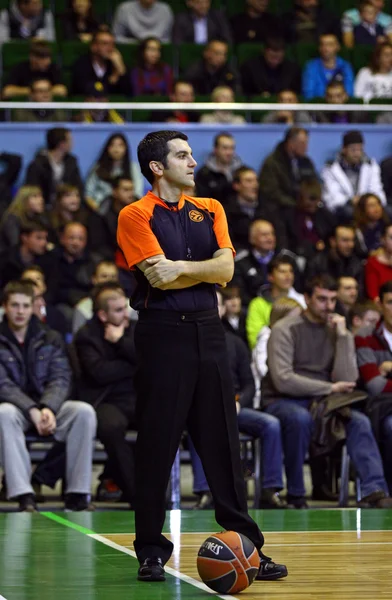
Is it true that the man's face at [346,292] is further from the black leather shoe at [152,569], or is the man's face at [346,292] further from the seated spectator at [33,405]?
the black leather shoe at [152,569]

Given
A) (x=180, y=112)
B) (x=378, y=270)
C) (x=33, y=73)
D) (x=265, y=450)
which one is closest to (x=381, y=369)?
(x=265, y=450)

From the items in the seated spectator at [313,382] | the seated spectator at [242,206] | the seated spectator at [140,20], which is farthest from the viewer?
the seated spectator at [140,20]

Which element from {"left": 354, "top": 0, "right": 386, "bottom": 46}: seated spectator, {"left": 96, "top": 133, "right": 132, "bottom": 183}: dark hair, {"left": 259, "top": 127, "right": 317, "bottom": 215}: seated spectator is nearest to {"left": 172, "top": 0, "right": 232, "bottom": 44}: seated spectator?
{"left": 354, "top": 0, "right": 386, "bottom": 46}: seated spectator

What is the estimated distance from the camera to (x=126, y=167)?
45.3 ft

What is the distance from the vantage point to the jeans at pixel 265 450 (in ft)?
32.3

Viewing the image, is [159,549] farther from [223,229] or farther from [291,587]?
[223,229]

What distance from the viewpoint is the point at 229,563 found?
18.5ft

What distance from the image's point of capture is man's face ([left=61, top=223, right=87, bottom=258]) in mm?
12133

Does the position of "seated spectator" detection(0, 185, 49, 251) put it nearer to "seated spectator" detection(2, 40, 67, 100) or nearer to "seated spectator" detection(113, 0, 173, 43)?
"seated spectator" detection(2, 40, 67, 100)

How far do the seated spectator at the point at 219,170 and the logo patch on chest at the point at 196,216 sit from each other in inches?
288

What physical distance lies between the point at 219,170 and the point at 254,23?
3.47 m

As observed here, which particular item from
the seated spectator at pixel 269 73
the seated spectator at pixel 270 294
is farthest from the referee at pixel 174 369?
the seated spectator at pixel 269 73

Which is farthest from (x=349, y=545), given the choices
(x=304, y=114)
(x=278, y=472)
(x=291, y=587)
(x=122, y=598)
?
(x=304, y=114)

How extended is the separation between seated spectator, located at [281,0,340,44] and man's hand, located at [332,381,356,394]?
24.4ft
